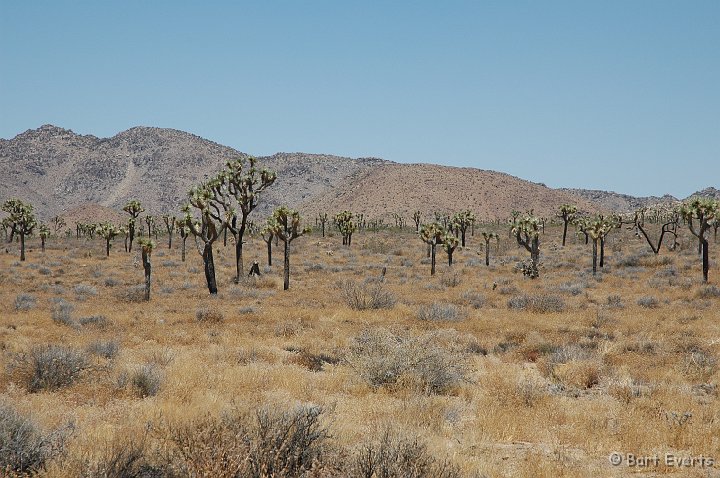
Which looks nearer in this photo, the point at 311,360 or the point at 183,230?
the point at 311,360

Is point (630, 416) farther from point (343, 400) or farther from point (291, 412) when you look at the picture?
point (291, 412)

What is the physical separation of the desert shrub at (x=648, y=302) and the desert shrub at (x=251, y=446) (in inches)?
878

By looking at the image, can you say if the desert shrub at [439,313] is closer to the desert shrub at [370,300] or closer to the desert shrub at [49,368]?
the desert shrub at [370,300]

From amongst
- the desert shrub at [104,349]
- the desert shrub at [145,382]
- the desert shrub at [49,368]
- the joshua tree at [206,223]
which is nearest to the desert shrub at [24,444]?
the desert shrub at [145,382]

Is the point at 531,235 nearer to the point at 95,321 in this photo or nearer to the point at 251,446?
the point at 95,321

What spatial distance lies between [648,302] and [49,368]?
23.9m

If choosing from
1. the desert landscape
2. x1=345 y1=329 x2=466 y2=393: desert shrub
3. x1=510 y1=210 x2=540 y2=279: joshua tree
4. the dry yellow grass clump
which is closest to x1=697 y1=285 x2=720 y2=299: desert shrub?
the desert landscape

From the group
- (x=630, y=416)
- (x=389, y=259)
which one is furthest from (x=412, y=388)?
(x=389, y=259)

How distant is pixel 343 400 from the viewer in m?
9.02

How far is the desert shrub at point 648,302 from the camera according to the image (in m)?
23.7

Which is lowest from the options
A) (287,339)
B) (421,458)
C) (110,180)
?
(287,339)

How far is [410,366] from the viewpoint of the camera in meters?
10.1

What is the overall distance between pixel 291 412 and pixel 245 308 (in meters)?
15.9

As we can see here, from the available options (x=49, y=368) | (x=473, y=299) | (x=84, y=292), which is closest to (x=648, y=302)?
(x=473, y=299)
